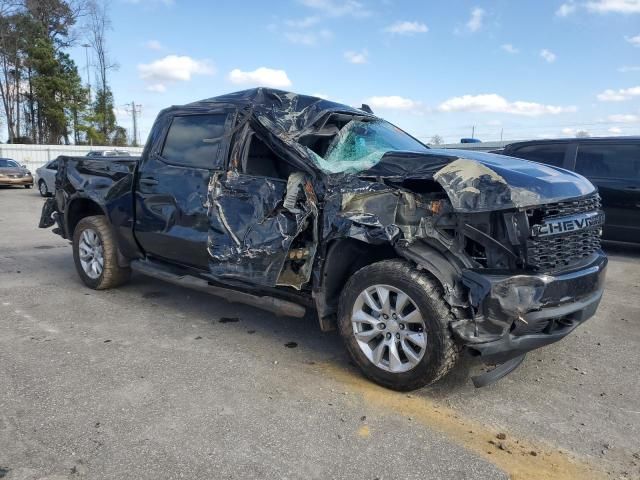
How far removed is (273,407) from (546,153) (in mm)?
7238

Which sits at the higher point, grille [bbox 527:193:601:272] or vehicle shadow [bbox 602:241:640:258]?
grille [bbox 527:193:601:272]

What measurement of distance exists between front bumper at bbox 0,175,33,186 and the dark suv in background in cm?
2119

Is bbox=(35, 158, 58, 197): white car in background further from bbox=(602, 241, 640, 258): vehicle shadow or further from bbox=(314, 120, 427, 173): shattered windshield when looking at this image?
bbox=(602, 241, 640, 258): vehicle shadow

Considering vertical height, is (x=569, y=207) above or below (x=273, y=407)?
above

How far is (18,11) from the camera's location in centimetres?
3866

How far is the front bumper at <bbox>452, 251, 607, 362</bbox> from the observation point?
122 inches

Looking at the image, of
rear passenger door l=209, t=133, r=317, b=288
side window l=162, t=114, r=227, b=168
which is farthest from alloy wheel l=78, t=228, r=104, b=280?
rear passenger door l=209, t=133, r=317, b=288

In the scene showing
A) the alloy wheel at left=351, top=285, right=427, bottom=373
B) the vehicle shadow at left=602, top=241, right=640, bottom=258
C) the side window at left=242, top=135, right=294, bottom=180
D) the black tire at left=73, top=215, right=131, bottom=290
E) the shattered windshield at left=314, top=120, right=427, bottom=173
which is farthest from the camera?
the vehicle shadow at left=602, top=241, right=640, bottom=258

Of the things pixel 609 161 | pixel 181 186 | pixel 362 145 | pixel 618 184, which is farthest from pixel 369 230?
pixel 609 161

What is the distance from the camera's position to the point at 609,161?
808 cm

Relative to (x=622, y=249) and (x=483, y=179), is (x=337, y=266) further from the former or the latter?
(x=622, y=249)

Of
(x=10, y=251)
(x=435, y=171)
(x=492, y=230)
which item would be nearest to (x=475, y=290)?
(x=492, y=230)

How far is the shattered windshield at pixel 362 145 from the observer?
152 inches

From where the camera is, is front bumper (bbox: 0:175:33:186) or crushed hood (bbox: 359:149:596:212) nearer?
crushed hood (bbox: 359:149:596:212)
